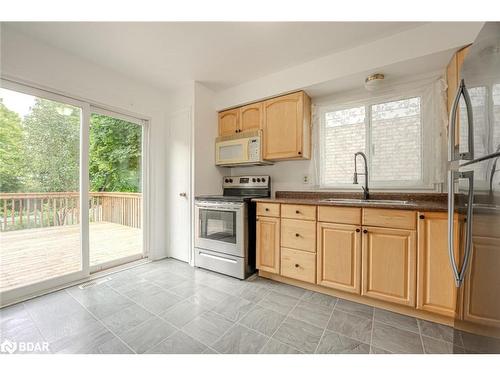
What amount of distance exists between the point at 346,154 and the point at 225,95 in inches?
69.4

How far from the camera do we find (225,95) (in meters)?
2.82

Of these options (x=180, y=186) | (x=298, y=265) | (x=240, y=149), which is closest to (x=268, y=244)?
(x=298, y=265)

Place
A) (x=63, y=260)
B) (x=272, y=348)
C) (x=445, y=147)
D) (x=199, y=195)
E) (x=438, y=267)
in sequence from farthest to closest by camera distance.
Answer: (x=199, y=195) < (x=63, y=260) < (x=445, y=147) < (x=438, y=267) < (x=272, y=348)

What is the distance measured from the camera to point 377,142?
2195 millimetres

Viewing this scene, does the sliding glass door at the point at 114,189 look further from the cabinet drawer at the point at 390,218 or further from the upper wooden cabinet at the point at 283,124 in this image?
the cabinet drawer at the point at 390,218

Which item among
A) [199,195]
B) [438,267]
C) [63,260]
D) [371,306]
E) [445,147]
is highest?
[445,147]

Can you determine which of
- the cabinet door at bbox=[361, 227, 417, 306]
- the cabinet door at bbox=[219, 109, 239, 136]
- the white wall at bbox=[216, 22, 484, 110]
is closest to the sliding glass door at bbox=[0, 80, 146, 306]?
the cabinet door at bbox=[219, 109, 239, 136]

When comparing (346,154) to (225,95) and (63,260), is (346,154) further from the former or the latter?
(63,260)

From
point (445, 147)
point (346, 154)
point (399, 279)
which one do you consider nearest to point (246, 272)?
point (399, 279)

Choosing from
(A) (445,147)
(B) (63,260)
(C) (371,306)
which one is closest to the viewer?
(C) (371,306)

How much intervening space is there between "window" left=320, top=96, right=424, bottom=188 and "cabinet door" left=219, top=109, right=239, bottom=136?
3.65 ft

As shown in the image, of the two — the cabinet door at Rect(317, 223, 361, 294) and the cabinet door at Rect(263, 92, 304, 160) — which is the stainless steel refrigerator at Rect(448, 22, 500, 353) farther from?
the cabinet door at Rect(263, 92, 304, 160)

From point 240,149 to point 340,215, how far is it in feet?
4.77

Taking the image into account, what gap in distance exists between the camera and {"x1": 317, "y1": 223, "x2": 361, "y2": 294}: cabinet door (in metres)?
1.70
